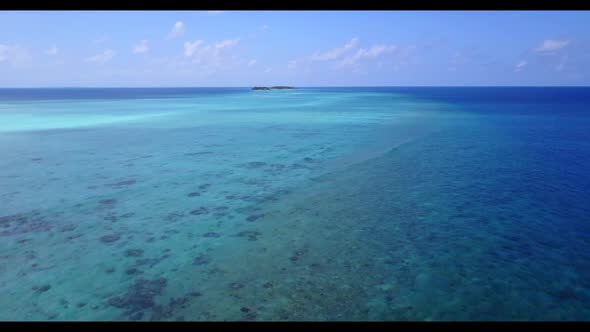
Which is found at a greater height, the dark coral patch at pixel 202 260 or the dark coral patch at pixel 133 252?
the dark coral patch at pixel 202 260

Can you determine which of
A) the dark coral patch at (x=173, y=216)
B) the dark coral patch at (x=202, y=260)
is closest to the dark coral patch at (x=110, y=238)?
the dark coral patch at (x=173, y=216)

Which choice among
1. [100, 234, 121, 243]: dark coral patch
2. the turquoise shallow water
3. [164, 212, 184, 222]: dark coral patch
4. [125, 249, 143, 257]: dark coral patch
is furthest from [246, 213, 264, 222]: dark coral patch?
[100, 234, 121, 243]: dark coral patch

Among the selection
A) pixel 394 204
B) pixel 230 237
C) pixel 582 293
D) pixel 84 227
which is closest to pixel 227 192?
pixel 230 237

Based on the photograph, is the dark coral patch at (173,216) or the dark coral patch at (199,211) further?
the dark coral patch at (199,211)

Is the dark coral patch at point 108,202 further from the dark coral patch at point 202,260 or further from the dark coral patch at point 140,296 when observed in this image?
the dark coral patch at point 140,296

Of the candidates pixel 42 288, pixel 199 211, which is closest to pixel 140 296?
pixel 42 288

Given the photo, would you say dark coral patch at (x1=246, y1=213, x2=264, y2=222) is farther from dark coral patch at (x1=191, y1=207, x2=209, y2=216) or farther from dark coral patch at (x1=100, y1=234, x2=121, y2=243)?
dark coral patch at (x1=100, y1=234, x2=121, y2=243)

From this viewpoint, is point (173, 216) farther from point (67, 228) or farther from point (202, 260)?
point (202, 260)
